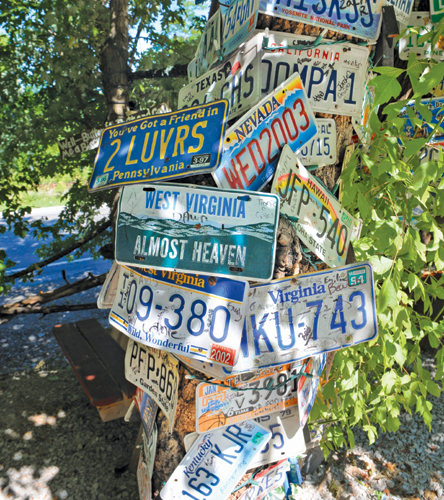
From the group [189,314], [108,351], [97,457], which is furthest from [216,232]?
[108,351]

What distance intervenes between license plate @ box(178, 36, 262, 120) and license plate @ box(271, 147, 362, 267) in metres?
0.29

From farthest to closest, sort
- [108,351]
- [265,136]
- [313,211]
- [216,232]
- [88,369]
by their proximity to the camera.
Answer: [108,351]
[88,369]
[313,211]
[265,136]
[216,232]

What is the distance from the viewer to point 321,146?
1706mm

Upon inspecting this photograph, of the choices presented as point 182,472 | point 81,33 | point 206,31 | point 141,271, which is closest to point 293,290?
point 141,271

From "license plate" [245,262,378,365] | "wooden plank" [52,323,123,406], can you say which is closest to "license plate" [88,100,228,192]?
"license plate" [245,262,378,365]

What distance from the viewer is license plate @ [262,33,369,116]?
1.56 metres

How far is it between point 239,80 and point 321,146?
1.54 feet

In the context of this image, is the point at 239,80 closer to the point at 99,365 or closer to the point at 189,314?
the point at 189,314

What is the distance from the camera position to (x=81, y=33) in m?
4.64

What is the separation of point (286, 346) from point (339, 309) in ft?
0.91

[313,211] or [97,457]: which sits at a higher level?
[313,211]

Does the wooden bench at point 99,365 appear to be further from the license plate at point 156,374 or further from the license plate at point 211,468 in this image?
the license plate at point 211,468

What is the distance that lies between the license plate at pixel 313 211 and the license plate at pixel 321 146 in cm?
11

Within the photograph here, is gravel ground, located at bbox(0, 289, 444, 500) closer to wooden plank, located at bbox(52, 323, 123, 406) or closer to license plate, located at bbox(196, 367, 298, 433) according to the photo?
wooden plank, located at bbox(52, 323, 123, 406)
